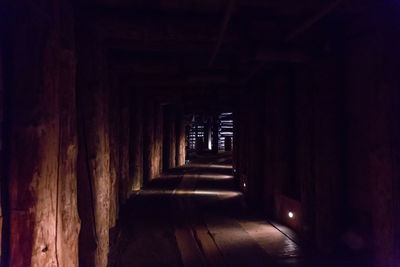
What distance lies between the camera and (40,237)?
8.55ft

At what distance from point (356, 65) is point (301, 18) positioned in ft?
3.71

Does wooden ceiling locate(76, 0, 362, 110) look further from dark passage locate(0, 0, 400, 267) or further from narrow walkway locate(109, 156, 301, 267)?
narrow walkway locate(109, 156, 301, 267)

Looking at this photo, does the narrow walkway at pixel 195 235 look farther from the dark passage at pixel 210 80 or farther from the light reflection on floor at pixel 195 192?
the light reflection on floor at pixel 195 192

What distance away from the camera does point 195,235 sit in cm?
655

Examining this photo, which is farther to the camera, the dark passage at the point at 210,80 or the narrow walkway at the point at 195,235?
the narrow walkway at the point at 195,235

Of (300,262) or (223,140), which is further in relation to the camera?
(223,140)

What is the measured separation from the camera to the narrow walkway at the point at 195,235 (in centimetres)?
531

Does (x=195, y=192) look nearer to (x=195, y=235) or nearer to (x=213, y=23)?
(x=195, y=235)

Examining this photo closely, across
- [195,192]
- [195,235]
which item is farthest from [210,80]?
[195,192]

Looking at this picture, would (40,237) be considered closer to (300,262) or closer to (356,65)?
(300,262)

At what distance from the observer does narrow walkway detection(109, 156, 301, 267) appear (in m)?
5.31

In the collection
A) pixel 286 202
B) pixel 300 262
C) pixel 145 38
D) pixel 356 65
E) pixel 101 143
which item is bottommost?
pixel 300 262

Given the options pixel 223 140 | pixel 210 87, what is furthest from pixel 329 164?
pixel 223 140

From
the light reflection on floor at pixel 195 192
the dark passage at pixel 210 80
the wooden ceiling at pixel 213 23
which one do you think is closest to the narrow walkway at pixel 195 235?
the dark passage at pixel 210 80
